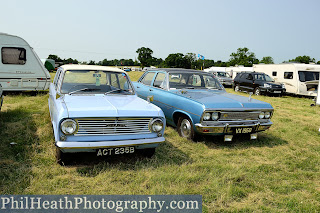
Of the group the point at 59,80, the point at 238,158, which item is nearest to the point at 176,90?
the point at 238,158

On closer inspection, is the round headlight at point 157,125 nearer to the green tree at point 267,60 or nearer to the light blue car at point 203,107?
the light blue car at point 203,107

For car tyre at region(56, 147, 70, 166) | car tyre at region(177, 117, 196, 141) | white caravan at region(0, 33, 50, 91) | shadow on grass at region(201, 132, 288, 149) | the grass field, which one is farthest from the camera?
white caravan at region(0, 33, 50, 91)

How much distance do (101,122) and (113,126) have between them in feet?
0.64

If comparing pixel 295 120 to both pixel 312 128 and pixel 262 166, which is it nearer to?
pixel 312 128

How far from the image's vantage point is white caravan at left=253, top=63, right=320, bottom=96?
52.5 ft

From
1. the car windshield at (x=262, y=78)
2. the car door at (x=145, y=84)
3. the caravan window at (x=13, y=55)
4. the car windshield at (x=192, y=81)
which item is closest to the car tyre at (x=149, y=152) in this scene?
the car windshield at (x=192, y=81)

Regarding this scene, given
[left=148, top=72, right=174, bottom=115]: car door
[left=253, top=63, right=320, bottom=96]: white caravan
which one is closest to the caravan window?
[left=148, top=72, right=174, bottom=115]: car door

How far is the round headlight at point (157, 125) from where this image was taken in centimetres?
414

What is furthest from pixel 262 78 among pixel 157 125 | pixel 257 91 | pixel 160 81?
pixel 157 125

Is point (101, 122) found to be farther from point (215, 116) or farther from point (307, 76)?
point (307, 76)

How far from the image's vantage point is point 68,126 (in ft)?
11.9

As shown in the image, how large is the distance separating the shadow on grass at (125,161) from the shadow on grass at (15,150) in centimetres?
75

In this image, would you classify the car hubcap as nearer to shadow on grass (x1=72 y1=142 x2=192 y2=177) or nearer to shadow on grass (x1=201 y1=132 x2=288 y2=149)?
shadow on grass (x1=201 y1=132 x2=288 y2=149)

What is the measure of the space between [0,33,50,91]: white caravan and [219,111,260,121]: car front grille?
28.7 ft
